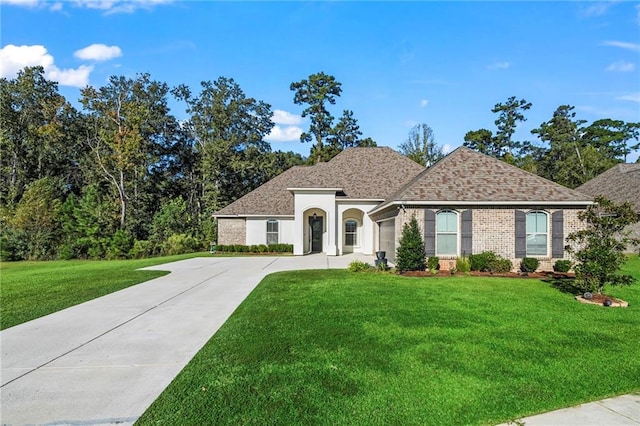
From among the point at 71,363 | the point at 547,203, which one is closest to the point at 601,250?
the point at 547,203

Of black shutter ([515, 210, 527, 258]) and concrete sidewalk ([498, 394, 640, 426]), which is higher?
black shutter ([515, 210, 527, 258])

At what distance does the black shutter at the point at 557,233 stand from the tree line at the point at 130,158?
73.7 ft

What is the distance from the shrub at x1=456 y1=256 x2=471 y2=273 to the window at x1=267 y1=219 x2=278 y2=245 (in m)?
13.8

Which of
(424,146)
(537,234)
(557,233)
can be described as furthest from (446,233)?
(424,146)

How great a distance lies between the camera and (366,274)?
13.1 metres

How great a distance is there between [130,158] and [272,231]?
1758 cm

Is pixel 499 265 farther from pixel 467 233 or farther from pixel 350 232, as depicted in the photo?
pixel 350 232

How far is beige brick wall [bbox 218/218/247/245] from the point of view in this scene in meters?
25.3

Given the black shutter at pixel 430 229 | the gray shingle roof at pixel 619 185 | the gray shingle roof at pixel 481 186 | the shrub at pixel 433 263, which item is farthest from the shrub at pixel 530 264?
the gray shingle roof at pixel 619 185

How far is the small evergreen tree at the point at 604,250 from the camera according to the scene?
29.7 feet

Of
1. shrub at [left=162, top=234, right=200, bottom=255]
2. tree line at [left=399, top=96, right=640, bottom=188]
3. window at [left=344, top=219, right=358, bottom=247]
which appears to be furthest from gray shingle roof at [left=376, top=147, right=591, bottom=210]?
tree line at [left=399, top=96, right=640, bottom=188]

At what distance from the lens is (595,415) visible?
3.63m

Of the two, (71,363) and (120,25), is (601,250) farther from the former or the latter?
(120,25)

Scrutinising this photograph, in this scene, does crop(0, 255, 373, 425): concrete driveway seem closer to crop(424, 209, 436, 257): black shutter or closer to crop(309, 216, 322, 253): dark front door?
crop(424, 209, 436, 257): black shutter
